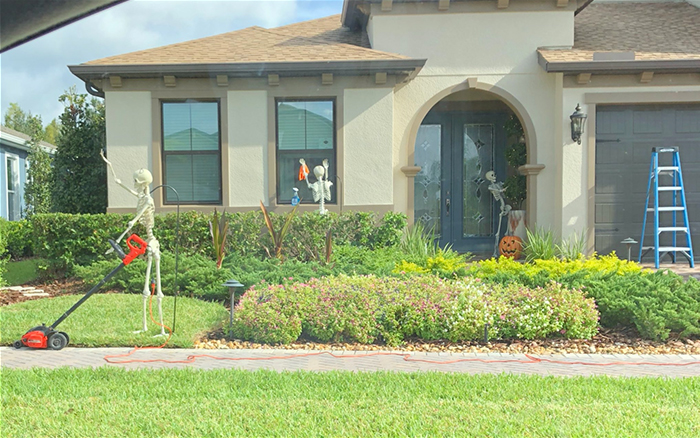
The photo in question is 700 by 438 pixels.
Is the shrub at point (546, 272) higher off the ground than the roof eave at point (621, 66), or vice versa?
the roof eave at point (621, 66)

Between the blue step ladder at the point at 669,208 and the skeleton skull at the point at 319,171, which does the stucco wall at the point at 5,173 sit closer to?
the skeleton skull at the point at 319,171

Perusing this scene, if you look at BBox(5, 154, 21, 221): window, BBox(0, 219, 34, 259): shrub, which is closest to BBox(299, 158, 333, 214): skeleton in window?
BBox(0, 219, 34, 259): shrub

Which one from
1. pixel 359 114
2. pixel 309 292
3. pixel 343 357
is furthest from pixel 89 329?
pixel 359 114

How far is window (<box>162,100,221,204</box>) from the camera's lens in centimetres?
1043

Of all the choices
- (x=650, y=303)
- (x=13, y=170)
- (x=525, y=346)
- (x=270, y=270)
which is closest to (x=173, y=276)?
(x=270, y=270)

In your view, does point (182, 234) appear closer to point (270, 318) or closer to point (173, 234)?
point (173, 234)

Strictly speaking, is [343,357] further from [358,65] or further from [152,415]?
[358,65]

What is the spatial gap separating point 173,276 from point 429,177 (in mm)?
6253

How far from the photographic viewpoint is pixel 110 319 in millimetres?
6648

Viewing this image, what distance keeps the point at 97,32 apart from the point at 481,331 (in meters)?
4.33

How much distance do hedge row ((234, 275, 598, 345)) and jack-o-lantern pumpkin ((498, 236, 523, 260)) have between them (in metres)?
4.70

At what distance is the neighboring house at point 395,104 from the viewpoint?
10.2 metres

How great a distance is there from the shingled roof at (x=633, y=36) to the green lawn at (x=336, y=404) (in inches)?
282

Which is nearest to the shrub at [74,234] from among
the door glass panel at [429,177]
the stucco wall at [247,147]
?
the stucco wall at [247,147]
